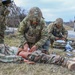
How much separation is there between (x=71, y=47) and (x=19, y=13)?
7.16 meters

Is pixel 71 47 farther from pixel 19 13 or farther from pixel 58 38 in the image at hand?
pixel 19 13

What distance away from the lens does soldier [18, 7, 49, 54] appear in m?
5.75

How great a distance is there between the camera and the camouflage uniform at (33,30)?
5.75 meters

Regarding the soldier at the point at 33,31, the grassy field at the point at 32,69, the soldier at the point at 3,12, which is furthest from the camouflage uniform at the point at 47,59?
the soldier at the point at 3,12

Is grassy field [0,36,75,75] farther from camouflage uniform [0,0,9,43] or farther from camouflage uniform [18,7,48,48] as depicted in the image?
camouflage uniform [0,0,9,43]

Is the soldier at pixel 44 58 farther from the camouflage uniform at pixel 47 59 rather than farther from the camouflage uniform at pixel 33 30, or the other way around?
the camouflage uniform at pixel 33 30

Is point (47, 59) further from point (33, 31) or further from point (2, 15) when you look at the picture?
point (2, 15)

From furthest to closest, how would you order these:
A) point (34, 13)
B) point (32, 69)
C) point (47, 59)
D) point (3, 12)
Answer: point (3, 12) → point (34, 13) → point (47, 59) → point (32, 69)

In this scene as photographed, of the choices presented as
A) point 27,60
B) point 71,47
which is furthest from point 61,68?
point 71,47

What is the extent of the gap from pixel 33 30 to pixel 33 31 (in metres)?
0.02

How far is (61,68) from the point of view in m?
4.89

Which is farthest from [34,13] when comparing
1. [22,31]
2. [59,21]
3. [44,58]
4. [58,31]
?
[58,31]

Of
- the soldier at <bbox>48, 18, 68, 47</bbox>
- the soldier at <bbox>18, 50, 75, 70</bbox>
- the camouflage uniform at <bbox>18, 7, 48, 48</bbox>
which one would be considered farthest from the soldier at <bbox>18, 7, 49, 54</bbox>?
the soldier at <bbox>48, 18, 68, 47</bbox>

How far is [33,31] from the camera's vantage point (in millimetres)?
5836
